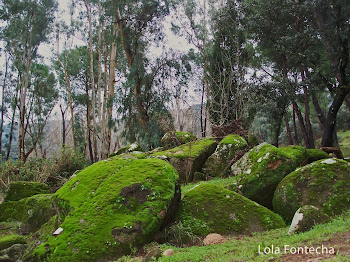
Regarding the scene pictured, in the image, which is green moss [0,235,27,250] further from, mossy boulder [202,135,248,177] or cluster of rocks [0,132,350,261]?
mossy boulder [202,135,248,177]

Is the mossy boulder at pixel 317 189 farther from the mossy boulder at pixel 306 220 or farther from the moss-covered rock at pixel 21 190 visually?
the moss-covered rock at pixel 21 190

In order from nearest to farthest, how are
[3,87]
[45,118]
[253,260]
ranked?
[253,260]
[3,87]
[45,118]

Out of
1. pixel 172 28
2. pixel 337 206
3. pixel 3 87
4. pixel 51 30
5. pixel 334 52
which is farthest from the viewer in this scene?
pixel 3 87

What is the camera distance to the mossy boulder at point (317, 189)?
546 cm

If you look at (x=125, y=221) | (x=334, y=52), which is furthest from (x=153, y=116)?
(x=125, y=221)

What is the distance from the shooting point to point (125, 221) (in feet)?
15.9

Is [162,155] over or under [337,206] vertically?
over

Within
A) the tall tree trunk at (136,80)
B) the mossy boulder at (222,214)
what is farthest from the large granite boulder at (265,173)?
the tall tree trunk at (136,80)

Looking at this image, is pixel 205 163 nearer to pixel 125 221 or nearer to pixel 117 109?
pixel 125 221

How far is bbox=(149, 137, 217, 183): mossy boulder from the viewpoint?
1031 centimetres

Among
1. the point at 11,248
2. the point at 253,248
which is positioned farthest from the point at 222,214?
the point at 11,248

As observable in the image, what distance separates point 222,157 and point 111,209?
20.3 ft

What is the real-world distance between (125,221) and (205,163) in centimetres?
624

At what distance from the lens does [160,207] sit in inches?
202
